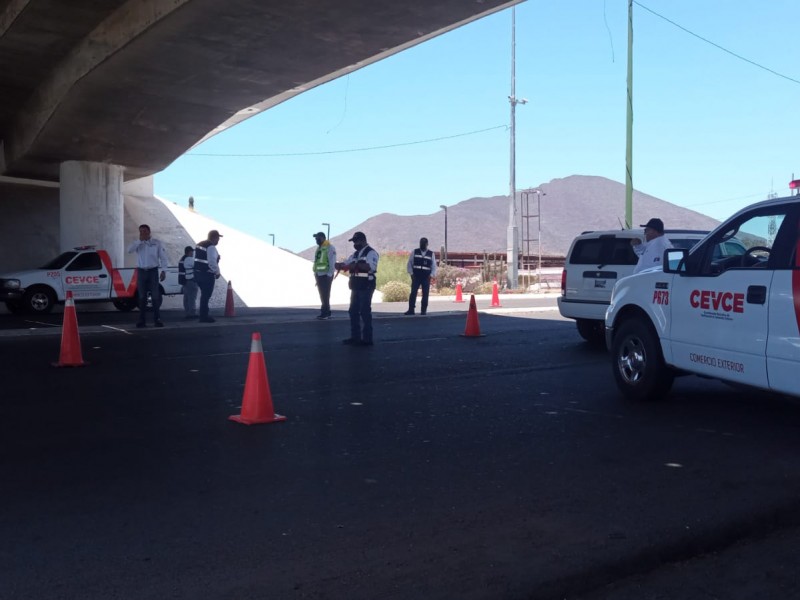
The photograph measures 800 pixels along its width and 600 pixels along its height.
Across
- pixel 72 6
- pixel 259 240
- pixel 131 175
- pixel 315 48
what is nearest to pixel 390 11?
pixel 315 48

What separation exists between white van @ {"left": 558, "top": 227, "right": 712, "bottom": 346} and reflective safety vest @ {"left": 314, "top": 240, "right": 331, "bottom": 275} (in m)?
6.29

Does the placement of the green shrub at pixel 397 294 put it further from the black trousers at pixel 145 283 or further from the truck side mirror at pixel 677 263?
the truck side mirror at pixel 677 263

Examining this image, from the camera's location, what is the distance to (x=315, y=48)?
15.5 m

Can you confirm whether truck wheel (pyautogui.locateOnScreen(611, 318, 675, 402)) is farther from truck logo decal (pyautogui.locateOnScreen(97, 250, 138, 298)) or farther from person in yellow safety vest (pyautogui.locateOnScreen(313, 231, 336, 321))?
truck logo decal (pyautogui.locateOnScreen(97, 250, 138, 298))

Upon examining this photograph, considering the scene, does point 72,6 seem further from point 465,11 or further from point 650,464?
point 650,464

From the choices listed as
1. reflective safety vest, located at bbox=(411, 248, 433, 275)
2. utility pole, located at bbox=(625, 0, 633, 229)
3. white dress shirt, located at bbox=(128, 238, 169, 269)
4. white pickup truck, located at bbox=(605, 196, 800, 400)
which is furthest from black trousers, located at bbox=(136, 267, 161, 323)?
utility pole, located at bbox=(625, 0, 633, 229)

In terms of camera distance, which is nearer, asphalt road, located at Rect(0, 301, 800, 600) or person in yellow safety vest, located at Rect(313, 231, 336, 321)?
asphalt road, located at Rect(0, 301, 800, 600)

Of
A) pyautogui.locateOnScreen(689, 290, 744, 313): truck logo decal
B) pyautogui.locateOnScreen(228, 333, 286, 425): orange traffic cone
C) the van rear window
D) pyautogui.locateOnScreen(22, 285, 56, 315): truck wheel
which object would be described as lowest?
pyautogui.locateOnScreen(228, 333, 286, 425): orange traffic cone

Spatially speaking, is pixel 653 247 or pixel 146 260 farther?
pixel 146 260

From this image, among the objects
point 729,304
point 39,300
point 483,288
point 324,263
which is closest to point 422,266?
point 324,263

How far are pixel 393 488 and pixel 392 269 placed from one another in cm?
3102

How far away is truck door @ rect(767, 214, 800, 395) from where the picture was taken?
6199 millimetres

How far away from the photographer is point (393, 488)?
5.33 m

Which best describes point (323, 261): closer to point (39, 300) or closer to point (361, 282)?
point (361, 282)
